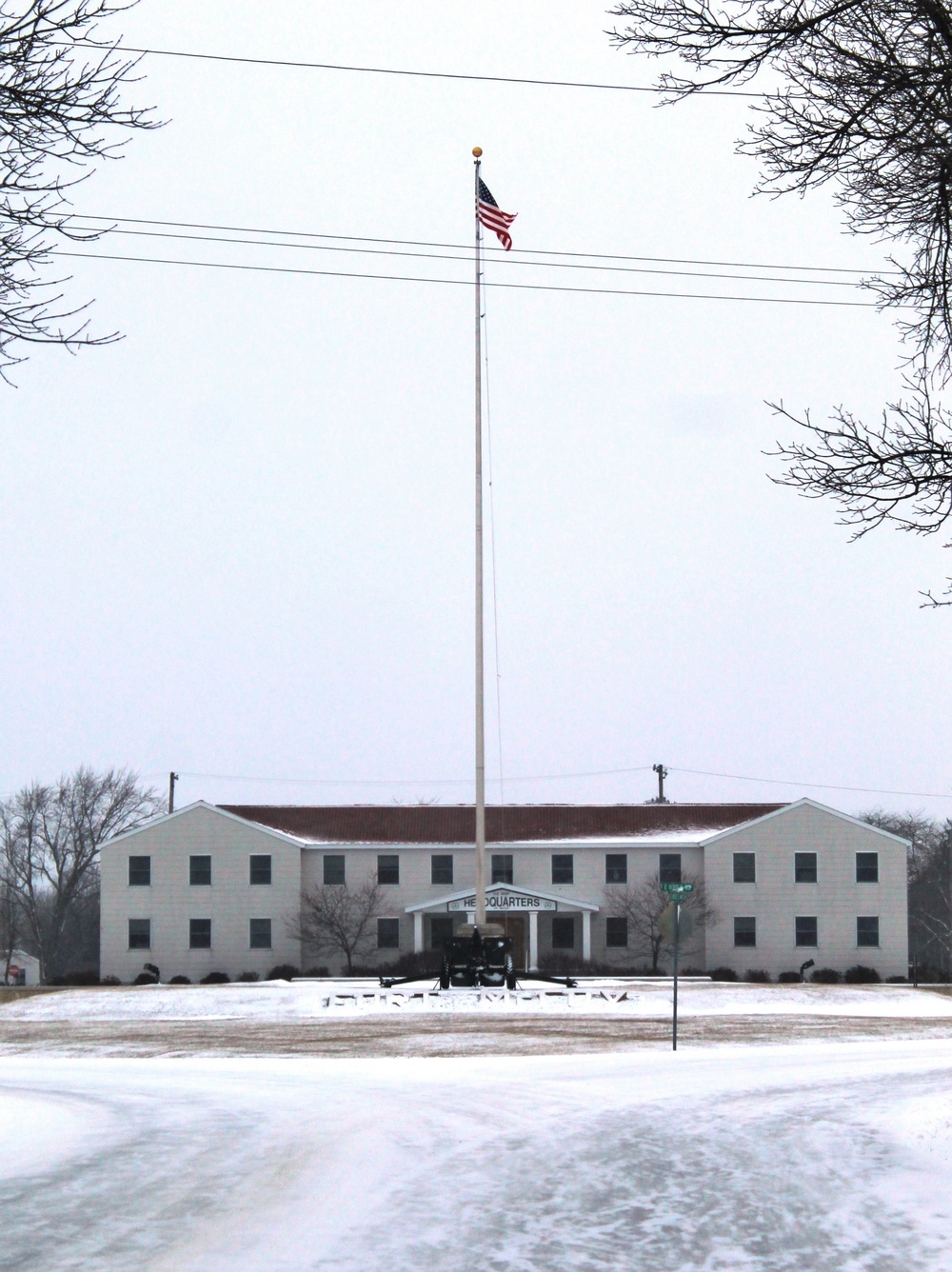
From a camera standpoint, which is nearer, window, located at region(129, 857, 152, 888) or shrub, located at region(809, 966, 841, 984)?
shrub, located at region(809, 966, 841, 984)

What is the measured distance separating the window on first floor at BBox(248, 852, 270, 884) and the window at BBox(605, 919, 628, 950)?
1270 cm

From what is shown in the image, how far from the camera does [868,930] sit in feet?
182

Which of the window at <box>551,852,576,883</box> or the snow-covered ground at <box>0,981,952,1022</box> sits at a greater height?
the window at <box>551,852,576,883</box>

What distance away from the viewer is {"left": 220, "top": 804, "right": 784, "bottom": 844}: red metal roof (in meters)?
58.6

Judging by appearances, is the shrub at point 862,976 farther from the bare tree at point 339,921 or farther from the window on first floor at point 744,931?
the bare tree at point 339,921

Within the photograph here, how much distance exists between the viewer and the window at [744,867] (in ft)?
183

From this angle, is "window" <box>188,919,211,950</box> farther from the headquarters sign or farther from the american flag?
the american flag

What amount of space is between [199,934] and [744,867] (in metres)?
20.1

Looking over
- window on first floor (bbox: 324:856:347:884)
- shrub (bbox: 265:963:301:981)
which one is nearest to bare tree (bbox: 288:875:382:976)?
window on first floor (bbox: 324:856:347:884)

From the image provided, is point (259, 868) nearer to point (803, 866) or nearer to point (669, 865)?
point (669, 865)

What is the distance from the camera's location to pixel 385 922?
56844 millimetres

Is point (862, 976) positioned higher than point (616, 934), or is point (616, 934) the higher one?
point (616, 934)

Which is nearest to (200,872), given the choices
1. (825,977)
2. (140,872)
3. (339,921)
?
(140,872)

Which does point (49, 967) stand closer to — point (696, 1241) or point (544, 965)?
point (544, 965)
